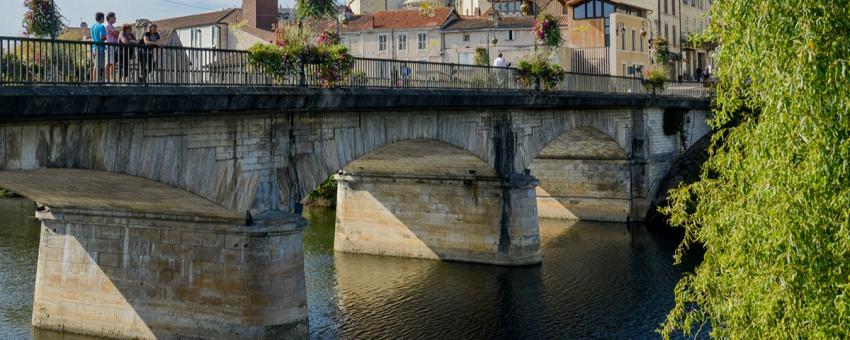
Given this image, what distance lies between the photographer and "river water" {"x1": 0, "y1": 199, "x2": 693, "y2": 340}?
24.6 meters

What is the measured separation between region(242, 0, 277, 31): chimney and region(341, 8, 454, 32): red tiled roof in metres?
7.73

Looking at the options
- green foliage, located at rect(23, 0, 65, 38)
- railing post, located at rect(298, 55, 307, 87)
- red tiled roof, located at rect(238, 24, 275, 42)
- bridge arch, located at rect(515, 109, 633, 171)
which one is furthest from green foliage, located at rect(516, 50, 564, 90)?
red tiled roof, located at rect(238, 24, 275, 42)

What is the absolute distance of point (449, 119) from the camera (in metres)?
29.3

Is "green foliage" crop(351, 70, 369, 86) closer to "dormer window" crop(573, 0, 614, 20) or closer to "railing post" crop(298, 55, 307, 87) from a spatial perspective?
"railing post" crop(298, 55, 307, 87)

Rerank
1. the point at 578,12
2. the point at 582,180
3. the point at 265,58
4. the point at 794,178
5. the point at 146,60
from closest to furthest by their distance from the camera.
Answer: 1. the point at 794,178
2. the point at 146,60
3. the point at 265,58
4. the point at 582,180
5. the point at 578,12

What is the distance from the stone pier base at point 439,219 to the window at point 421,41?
36814 millimetres

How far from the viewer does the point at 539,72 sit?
3353cm

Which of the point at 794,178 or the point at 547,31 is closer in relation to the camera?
the point at 794,178

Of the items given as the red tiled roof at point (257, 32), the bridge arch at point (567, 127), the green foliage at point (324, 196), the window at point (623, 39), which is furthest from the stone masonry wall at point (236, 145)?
the window at point (623, 39)

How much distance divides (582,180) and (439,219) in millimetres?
13784

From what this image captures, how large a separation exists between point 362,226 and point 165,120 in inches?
675

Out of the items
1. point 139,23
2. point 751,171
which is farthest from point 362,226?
point 751,171

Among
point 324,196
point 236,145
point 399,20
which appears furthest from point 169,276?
point 399,20

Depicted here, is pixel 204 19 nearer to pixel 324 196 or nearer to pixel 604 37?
pixel 324 196
